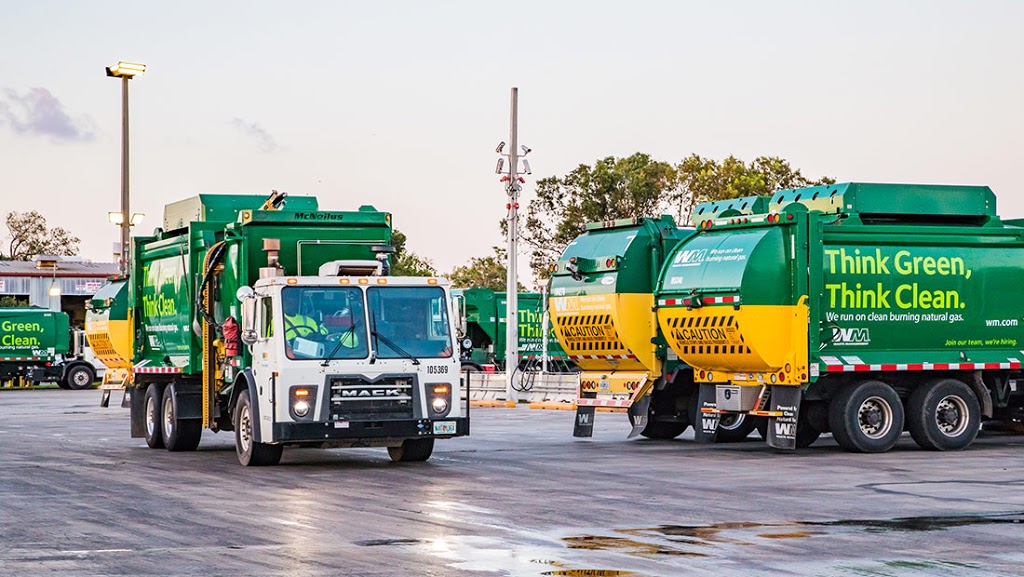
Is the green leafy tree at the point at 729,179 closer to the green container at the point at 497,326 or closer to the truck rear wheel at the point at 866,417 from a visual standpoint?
the green container at the point at 497,326

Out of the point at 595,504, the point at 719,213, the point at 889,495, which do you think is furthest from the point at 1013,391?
the point at 595,504

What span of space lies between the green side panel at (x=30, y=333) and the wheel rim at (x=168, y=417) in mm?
38292

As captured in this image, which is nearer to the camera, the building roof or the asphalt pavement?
the asphalt pavement

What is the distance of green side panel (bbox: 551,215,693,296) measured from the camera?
82.3ft

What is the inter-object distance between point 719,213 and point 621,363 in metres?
2.91

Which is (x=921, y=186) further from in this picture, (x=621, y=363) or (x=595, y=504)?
(x=595, y=504)

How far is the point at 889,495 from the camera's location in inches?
648

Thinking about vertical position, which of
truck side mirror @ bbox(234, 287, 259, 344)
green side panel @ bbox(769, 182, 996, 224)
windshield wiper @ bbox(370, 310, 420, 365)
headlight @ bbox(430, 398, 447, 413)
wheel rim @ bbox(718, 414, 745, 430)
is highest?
green side panel @ bbox(769, 182, 996, 224)

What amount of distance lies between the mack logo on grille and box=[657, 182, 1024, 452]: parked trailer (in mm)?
4954

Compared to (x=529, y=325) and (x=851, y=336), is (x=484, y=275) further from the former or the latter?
(x=851, y=336)

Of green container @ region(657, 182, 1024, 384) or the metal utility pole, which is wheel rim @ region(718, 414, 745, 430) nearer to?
green container @ region(657, 182, 1024, 384)

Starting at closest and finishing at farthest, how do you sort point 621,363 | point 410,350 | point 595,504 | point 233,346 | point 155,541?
point 155,541, point 595,504, point 410,350, point 233,346, point 621,363

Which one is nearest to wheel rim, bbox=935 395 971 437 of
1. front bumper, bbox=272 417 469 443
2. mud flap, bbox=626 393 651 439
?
mud flap, bbox=626 393 651 439

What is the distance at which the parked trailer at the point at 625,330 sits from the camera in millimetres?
25062
